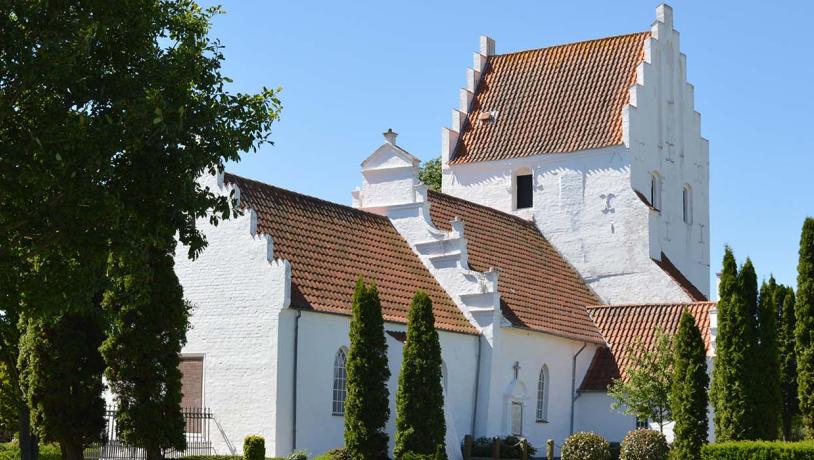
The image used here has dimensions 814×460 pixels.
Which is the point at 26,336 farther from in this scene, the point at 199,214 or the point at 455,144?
the point at 455,144

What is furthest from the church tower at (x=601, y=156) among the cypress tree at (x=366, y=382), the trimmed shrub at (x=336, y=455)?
the trimmed shrub at (x=336, y=455)

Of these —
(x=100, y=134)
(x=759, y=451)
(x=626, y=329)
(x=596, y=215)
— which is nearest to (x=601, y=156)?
(x=596, y=215)

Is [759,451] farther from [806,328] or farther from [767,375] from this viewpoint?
[806,328]

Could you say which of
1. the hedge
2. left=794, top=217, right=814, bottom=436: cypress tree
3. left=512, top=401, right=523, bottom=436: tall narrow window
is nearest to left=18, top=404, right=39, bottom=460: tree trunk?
left=512, top=401, right=523, bottom=436: tall narrow window

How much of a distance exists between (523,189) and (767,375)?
19632 millimetres

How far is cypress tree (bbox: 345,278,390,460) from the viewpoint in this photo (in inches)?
1128

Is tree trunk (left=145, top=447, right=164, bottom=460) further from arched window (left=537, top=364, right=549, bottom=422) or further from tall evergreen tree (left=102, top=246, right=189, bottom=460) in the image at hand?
arched window (left=537, top=364, right=549, bottom=422)

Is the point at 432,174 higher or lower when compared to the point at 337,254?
higher

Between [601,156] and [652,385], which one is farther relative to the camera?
[601,156]

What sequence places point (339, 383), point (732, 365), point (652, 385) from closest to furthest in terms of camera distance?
1. point (732, 365)
2. point (339, 383)
3. point (652, 385)

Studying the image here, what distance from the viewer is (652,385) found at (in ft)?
114

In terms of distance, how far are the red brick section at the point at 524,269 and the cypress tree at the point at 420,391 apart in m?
6.81

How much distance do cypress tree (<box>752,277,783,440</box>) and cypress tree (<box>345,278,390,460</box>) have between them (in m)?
8.58

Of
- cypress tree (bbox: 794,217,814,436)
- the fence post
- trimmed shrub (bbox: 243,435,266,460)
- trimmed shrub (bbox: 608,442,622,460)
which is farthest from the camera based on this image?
trimmed shrub (bbox: 608,442,622,460)
